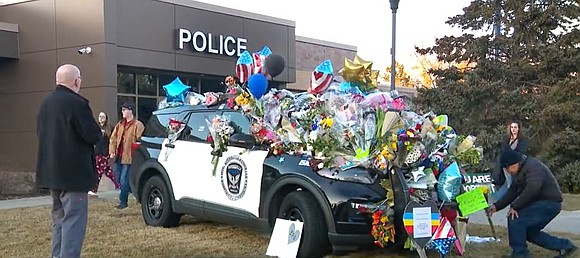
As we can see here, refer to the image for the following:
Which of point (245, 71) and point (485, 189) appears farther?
point (245, 71)

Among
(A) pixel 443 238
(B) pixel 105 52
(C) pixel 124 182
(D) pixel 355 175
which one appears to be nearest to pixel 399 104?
(D) pixel 355 175

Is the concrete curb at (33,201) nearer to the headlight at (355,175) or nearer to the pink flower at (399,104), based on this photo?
the headlight at (355,175)

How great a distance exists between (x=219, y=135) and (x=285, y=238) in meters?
1.62

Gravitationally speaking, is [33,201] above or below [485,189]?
below

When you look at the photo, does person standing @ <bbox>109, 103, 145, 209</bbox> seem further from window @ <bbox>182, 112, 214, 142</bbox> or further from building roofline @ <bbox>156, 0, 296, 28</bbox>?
building roofline @ <bbox>156, 0, 296, 28</bbox>

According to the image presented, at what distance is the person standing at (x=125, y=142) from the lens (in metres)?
10.7

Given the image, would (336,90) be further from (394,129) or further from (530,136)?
(530,136)

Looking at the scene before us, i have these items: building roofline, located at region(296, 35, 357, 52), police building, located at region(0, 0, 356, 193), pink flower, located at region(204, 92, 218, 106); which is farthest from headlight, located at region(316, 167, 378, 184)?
building roofline, located at region(296, 35, 357, 52)

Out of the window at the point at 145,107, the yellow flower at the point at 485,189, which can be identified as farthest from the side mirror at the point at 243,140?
the window at the point at 145,107

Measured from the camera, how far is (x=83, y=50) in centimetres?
1722

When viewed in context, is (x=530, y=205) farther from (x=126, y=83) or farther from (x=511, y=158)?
(x=126, y=83)

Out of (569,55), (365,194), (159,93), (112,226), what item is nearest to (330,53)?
(159,93)

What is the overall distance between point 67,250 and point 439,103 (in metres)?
13.7

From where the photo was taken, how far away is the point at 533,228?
7.02 metres
